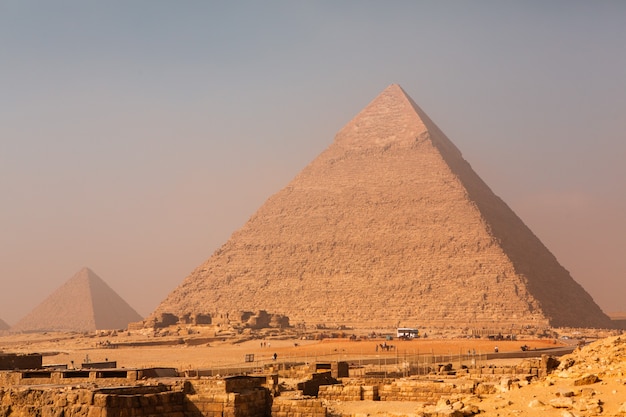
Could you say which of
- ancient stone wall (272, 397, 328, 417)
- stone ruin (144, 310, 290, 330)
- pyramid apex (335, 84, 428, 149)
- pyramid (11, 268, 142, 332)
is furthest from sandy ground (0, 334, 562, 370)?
pyramid (11, 268, 142, 332)

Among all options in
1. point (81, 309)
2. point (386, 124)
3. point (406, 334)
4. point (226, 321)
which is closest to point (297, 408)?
point (406, 334)

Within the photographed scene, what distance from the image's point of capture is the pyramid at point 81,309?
6402 inches

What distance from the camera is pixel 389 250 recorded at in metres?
140

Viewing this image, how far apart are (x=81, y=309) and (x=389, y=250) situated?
58.2 m

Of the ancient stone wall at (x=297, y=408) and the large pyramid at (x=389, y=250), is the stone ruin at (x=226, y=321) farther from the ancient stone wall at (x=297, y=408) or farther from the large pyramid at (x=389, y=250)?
the ancient stone wall at (x=297, y=408)

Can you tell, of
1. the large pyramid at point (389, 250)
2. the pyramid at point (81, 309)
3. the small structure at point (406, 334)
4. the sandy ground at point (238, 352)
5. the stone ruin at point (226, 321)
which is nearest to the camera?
the sandy ground at point (238, 352)

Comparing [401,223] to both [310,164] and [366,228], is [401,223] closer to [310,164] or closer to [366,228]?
[366,228]

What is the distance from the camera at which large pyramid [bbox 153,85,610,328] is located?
123188 mm

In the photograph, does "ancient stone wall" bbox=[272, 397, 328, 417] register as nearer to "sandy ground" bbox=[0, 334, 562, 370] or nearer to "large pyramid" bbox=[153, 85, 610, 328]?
"sandy ground" bbox=[0, 334, 562, 370]

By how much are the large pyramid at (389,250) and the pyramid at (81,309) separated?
17366 mm

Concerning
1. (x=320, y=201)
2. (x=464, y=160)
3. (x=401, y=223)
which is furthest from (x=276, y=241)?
(x=464, y=160)

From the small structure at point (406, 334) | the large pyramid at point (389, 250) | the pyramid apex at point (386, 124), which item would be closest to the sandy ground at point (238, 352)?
the small structure at point (406, 334)

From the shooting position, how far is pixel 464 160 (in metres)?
163

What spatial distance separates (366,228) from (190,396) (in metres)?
136
